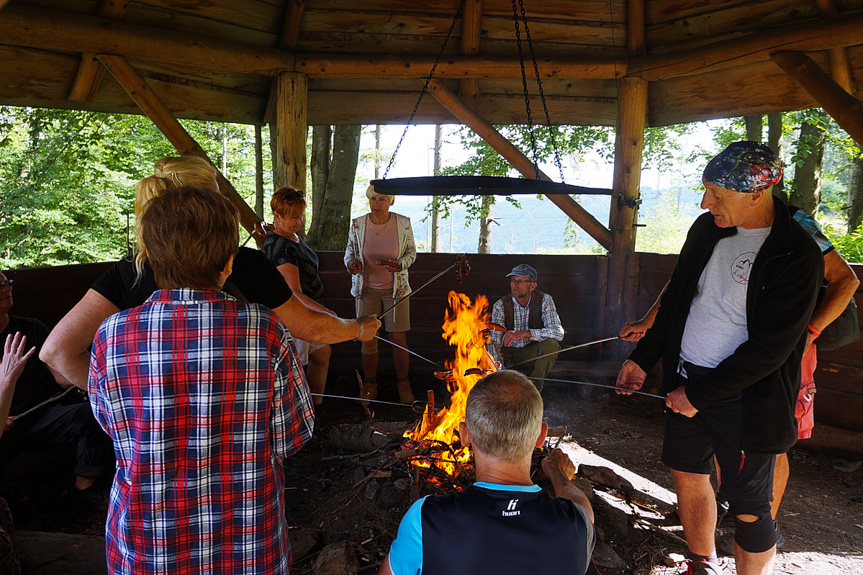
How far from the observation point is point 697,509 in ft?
10.2

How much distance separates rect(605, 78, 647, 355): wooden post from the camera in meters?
6.46

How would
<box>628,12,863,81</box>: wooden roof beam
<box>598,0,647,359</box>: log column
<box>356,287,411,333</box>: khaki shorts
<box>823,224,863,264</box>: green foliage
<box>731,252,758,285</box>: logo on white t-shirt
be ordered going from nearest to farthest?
<box>731,252,758,285</box>: logo on white t-shirt
<box>628,12,863,81</box>: wooden roof beam
<box>356,287,411,333</box>: khaki shorts
<box>598,0,647,359</box>: log column
<box>823,224,863,264</box>: green foliage

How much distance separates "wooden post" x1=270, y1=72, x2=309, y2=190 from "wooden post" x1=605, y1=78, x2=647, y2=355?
338cm

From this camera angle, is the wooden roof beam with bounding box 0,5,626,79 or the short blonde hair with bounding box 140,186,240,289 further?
the wooden roof beam with bounding box 0,5,626,79

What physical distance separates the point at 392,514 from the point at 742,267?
8.19ft

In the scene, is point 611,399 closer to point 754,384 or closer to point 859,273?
point 859,273

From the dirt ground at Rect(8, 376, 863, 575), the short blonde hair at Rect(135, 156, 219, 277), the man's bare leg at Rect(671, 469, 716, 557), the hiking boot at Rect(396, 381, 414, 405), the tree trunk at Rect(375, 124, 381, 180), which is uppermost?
the tree trunk at Rect(375, 124, 381, 180)

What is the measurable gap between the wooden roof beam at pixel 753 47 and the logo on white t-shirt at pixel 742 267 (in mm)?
3514

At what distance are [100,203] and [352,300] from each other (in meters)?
11.2

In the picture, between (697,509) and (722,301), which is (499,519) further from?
(697,509)

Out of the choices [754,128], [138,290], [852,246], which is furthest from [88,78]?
[852,246]

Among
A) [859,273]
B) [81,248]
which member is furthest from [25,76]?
[81,248]

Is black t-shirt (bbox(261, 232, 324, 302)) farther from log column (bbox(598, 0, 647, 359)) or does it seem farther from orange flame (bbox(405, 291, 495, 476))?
log column (bbox(598, 0, 647, 359))

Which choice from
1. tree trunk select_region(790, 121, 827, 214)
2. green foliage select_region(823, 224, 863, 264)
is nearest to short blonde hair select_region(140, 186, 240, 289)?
green foliage select_region(823, 224, 863, 264)
